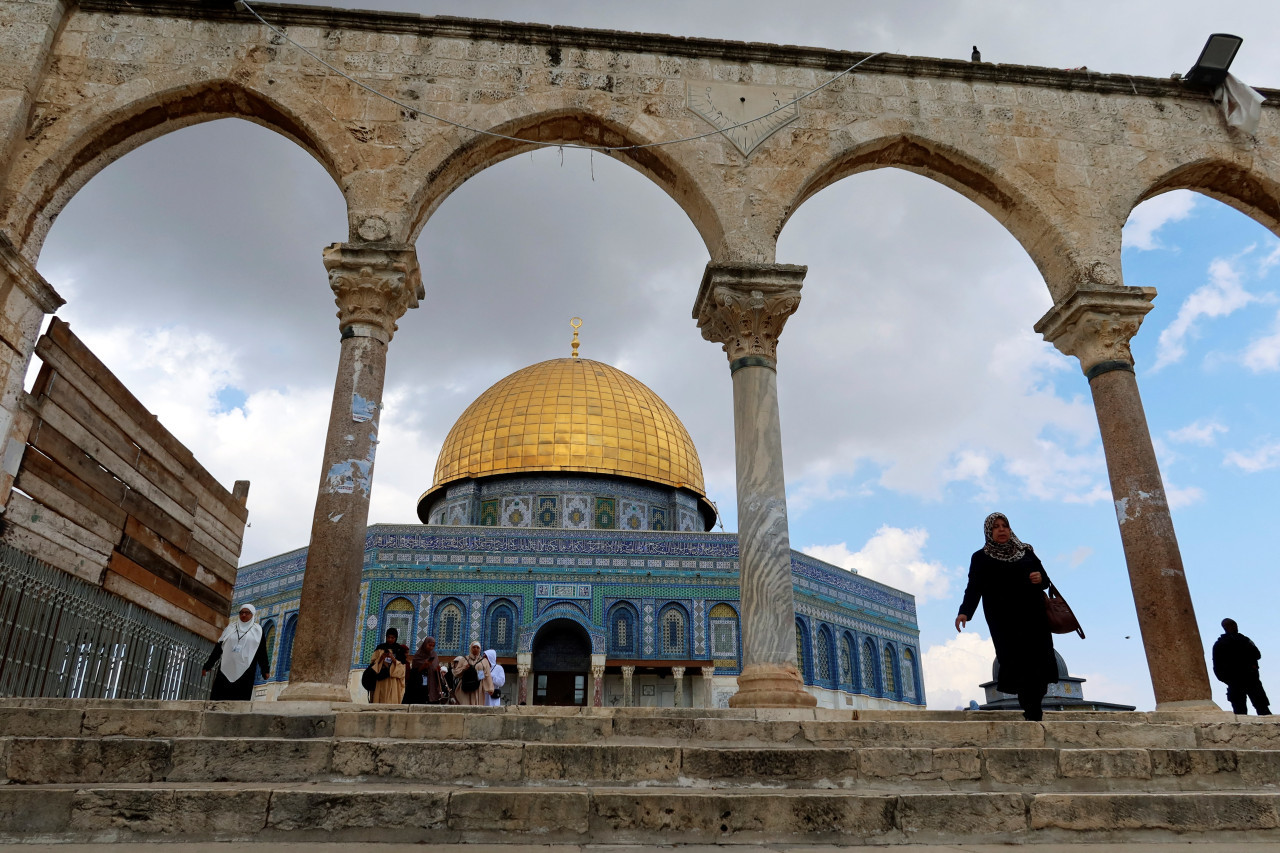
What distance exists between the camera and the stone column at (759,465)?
19.9 ft

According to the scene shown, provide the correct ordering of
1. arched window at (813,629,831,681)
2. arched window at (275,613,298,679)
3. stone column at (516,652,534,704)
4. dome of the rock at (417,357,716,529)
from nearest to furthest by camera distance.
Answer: stone column at (516,652,534,704) < arched window at (275,613,298,679) < arched window at (813,629,831,681) < dome of the rock at (417,357,716,529)

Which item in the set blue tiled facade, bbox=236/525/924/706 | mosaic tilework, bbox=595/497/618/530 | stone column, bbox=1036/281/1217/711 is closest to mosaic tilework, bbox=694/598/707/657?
blue tiled facade, bbox=236/525/924/706

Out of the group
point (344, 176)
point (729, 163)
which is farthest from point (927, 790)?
point (344, 176)

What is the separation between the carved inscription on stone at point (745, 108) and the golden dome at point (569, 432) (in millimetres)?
18180

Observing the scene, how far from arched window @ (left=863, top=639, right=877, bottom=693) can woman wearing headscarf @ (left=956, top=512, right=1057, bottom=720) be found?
67.5 ft

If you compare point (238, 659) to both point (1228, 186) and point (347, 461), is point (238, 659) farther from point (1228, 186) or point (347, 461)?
point (1228, 186)

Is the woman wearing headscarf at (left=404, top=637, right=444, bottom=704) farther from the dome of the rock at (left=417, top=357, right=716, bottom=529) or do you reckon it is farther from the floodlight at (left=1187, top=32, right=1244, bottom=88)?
the dome of the rock at (left=417, top=357, right=716, bottom=529)

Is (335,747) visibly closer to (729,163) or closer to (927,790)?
(927,790)

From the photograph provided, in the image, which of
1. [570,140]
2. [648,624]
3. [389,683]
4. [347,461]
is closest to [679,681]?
[648,624]

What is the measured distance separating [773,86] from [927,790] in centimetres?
651

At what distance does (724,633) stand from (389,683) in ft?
49.0

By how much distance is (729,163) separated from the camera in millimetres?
7566

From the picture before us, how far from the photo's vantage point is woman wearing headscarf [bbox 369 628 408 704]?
739 cm

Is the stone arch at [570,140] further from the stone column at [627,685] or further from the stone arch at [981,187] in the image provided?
the stone column at [627,685]
